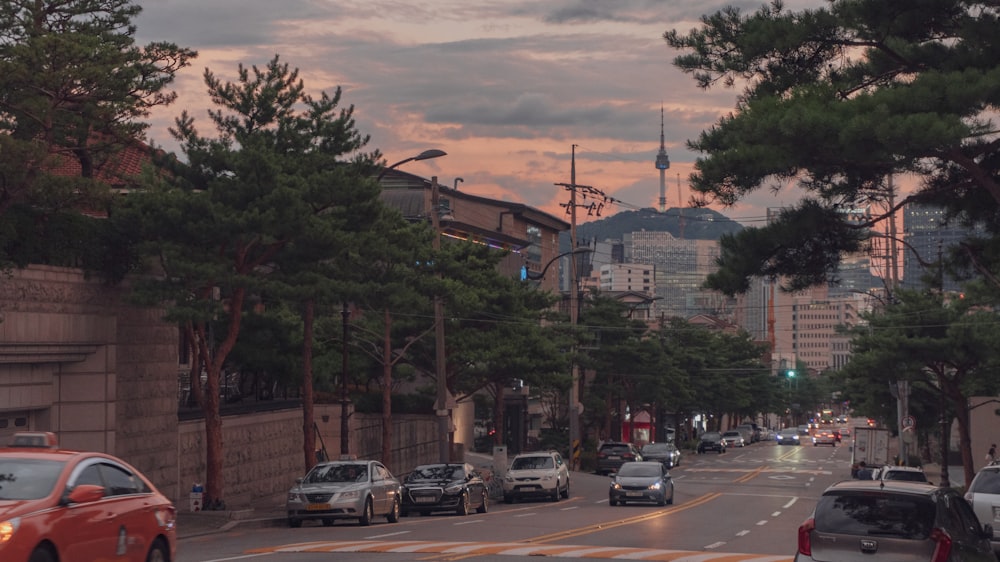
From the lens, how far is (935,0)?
20016mm

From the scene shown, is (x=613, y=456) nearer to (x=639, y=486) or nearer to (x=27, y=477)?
(x=639, y=486)

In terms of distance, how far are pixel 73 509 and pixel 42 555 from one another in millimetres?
631

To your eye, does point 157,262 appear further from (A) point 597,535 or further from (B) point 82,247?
(A) point 597,535

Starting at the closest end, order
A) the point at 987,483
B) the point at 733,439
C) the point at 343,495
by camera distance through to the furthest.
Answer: the point at 987,483 → the point at 343,495 → the point at 733,439

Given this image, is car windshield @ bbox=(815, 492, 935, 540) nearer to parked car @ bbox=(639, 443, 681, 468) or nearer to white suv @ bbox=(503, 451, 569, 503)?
white suv @ bbox=(503, 451, 569, 503)

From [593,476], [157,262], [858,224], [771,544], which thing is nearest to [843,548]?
[858,224]

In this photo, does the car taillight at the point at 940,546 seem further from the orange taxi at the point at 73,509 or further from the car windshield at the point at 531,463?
the car windshield at the point at 531,463

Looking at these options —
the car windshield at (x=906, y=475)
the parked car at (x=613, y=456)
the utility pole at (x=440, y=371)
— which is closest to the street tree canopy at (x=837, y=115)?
the car windshield at (x=906, y=475)

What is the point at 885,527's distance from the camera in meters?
13.3

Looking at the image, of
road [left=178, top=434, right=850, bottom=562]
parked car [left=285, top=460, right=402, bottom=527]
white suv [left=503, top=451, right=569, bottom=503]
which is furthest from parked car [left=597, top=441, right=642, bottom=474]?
parked car [left=285, top=460, right=402, bottom=527]

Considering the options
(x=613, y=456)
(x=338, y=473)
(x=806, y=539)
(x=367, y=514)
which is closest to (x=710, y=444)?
(x=613, y=456)

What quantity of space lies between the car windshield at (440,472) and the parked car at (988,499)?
1589 centimetres

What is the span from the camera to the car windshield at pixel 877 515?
1326 cm

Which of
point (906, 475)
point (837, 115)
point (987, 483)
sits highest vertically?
point (837, 115)
